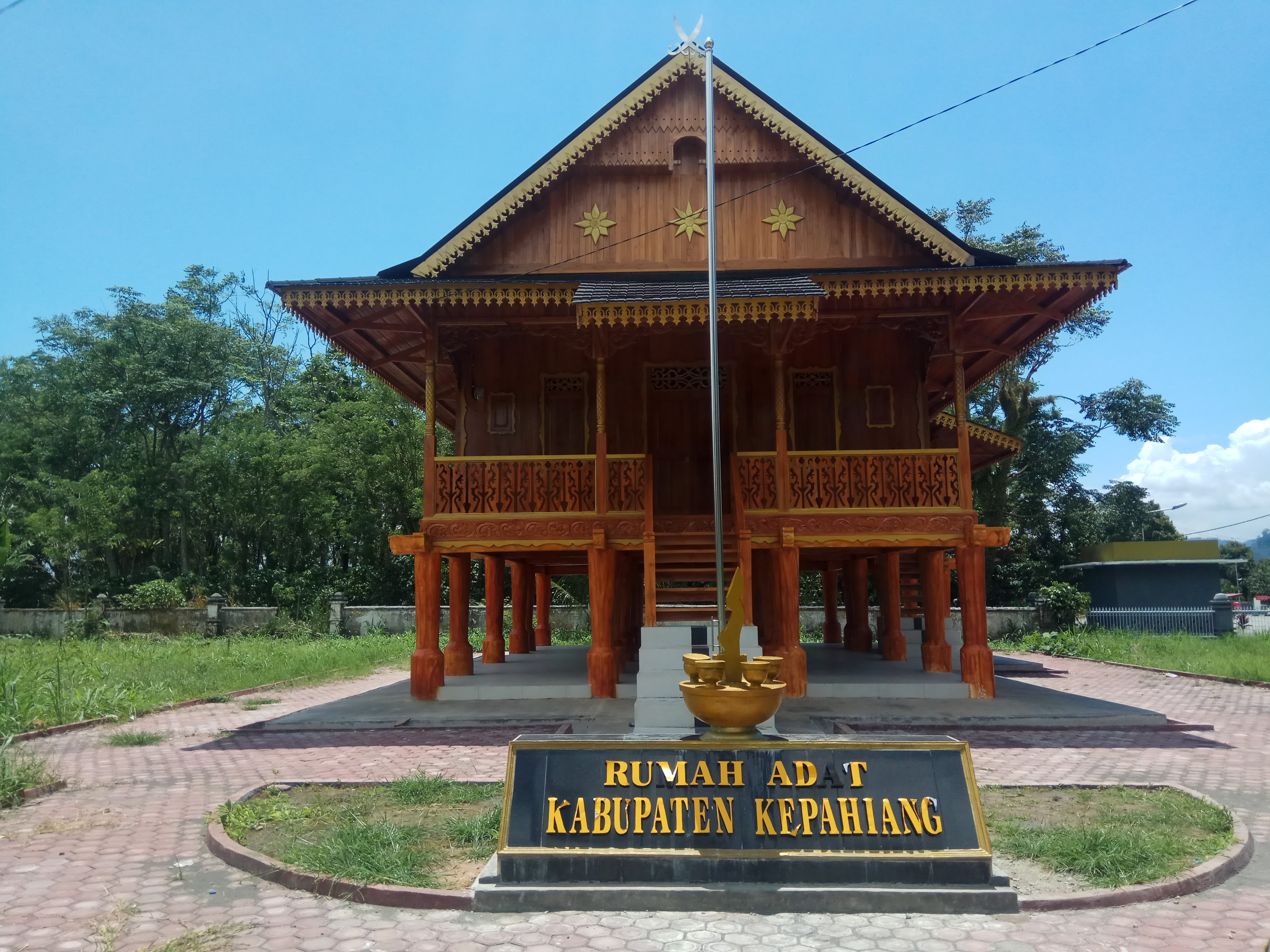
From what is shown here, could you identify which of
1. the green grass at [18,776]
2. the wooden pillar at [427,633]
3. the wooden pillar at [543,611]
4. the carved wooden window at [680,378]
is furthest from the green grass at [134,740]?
→ the wooden pillar at [543,611]

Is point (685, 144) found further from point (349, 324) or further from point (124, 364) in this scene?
point (124, 364)

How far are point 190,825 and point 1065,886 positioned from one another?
607cm

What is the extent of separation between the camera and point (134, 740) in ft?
35.8

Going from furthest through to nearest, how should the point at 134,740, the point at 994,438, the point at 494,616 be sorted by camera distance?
the point at 494,616, the point at 994,438, the point at 134,740

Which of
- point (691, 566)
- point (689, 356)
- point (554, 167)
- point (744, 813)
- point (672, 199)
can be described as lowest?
point (744, 813)

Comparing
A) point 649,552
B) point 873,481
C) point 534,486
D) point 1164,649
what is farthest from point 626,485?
point 1164,649

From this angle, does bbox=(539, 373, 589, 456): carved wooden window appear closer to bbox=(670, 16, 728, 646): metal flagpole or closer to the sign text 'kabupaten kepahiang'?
bbox=(670, 16, 728, 646): metal flagpole

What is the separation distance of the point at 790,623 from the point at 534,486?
416 centimetres

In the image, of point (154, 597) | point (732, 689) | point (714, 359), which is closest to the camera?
point (732, 689)

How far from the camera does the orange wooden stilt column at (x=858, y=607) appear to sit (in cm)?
1970

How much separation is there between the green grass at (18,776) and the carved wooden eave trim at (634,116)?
8.42 meters

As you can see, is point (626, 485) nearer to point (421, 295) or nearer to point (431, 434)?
point (431, 434)

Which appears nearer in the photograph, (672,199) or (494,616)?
(672,199)

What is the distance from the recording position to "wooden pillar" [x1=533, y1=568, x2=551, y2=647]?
24.8 meters
